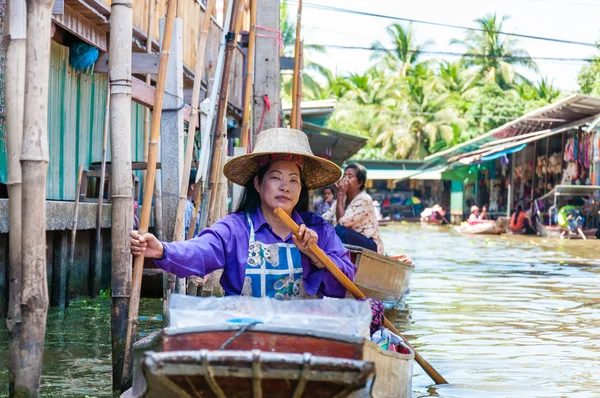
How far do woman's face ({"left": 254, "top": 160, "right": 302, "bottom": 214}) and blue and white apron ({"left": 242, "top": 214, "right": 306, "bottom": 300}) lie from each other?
16 centimetres

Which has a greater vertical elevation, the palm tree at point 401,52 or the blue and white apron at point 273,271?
the palm tree at point 401,52

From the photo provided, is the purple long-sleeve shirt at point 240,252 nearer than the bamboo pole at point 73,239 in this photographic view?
Yes

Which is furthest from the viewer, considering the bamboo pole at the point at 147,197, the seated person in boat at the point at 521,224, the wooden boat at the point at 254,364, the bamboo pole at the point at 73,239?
the seated person in boat at the point at 521,224

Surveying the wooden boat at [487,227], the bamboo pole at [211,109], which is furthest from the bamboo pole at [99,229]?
the wooden boat at [487,227]

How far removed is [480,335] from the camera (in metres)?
7.62

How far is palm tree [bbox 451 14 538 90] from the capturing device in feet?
139

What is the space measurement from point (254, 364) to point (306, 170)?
178 cm

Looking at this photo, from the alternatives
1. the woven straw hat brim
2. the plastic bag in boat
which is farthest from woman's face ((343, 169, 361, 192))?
the plastic bag in boat

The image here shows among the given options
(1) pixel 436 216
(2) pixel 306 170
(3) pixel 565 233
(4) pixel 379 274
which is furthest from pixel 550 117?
(2) pixel 306 170

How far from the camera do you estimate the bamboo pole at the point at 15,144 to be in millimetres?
3373

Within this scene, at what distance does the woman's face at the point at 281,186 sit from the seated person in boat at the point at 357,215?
4472 millimetres

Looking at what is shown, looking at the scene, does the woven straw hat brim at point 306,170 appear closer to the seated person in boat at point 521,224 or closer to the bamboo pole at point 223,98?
the bamboo pole at point 223,98

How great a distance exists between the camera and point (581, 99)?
20172 mm

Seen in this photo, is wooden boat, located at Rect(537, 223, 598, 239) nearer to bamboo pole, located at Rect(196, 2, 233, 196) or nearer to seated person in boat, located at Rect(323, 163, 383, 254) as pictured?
seated person in boat, located at Rect(323, 163, 383, 254)
